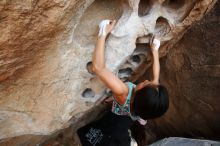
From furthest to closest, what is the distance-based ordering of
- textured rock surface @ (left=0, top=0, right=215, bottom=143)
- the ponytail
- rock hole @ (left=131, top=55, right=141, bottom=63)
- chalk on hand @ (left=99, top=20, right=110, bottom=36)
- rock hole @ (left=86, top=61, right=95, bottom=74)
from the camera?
1. the ponytail
2. rock hole @ (left=131, top=55, right=141, bottom=63)
3. rock hole @ (left=86, top=61, right=95, bottom=74)
4. chalk on hand @ (left=99, top=20, right=110, bottom=36)
5. textured rock surface @ (left=0, top=0, right=215, bottom=143)

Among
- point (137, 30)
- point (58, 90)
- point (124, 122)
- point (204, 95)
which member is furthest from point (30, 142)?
point (204, 95)

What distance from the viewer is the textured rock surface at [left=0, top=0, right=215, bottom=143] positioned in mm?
1313

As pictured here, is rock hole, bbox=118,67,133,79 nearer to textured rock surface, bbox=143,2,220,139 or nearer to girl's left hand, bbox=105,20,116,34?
girl's left hand, bbox=105,20,116,34

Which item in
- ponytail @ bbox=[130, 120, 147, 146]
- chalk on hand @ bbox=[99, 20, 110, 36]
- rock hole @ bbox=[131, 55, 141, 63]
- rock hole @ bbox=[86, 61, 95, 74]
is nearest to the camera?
chalk on hand @ bbox=[99, 20, 110, 36]

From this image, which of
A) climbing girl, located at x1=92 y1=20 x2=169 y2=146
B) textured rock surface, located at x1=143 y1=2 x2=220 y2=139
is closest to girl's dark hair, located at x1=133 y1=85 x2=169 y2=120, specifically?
climbing girl, located at x1=92 y1=20 x2=169 y2=146

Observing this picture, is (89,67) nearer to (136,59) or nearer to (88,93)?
(88,93)

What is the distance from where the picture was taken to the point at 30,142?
5.68 ft

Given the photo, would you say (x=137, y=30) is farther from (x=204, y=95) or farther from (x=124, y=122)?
(x=204, y=95)

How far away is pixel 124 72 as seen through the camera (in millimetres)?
1745

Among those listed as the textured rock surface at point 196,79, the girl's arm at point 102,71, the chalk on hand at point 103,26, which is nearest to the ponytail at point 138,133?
the textured rock surface at point 196,79

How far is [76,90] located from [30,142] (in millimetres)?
382

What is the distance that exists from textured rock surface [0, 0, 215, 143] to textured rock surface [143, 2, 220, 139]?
52 centimetres

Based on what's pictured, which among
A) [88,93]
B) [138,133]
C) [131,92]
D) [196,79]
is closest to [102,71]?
[131,92]

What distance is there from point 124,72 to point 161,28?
287 millimetres
